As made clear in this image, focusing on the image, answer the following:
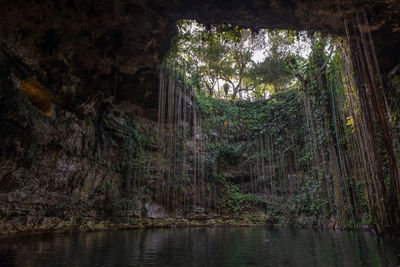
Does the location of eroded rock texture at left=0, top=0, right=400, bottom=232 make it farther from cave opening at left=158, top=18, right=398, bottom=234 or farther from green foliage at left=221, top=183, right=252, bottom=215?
green foliage at left=221, top=183, right=252, bottom=215

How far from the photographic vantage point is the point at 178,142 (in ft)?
41.5

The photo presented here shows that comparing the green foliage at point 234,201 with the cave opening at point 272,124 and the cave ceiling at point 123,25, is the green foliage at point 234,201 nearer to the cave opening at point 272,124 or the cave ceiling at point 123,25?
the cave opening at point 272,124

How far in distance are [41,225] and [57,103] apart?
3072 mm

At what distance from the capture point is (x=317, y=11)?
477 cm

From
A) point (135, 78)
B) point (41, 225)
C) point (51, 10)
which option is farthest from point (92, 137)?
point (51, 10)

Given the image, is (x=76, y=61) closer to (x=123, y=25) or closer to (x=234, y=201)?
(x=123, y=25)

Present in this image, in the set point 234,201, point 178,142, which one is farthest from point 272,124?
point 178,142

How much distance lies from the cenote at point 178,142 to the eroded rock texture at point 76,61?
30mm

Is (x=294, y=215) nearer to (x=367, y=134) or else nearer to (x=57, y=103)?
(x=367, y=134)

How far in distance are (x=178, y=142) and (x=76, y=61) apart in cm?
709

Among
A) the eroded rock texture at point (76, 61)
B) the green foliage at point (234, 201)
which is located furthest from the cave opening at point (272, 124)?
the eroded rock texture at point (76, 61)

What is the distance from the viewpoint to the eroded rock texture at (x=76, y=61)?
4.63 meters

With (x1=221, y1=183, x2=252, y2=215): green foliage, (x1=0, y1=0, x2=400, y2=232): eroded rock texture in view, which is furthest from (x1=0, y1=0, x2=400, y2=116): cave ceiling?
(x1=221, y1=183, x2=252, y2=215): green foliage

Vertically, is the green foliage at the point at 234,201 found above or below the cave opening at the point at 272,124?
below
